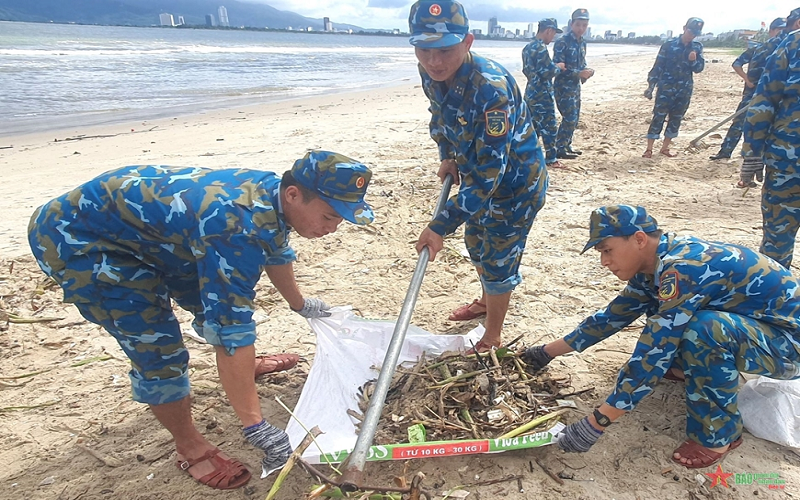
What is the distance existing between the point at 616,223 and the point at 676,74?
6787 millimetres

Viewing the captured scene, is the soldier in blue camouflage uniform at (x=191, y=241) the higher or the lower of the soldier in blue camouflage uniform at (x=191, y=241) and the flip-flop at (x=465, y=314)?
the higher

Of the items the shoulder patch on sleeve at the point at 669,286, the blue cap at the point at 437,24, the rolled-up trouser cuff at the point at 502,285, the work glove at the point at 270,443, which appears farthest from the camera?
the rolled-up trouser cuff at the point at 502,285

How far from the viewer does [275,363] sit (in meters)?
3.14

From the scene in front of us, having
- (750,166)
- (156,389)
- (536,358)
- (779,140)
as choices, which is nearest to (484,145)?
(536,358)

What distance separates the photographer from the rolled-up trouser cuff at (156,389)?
7.39 feet

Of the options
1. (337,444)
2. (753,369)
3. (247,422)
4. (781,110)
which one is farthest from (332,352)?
(781,110)

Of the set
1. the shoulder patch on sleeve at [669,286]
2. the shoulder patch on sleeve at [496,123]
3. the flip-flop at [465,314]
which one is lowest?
the flip-flop at [465,314]

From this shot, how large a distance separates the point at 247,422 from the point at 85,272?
0.87 m

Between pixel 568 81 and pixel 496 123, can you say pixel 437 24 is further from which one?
pixel 568 81

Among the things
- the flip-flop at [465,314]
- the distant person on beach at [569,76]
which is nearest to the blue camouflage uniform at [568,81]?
the distant person on beach at [569,76]

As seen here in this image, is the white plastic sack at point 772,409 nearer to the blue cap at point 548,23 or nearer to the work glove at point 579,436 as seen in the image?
the work glove at point 579,436

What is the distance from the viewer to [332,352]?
2951 mm

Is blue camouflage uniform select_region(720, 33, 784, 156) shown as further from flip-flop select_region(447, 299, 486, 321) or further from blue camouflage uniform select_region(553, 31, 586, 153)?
flip-flop select_region(447, 299, 486, 321)

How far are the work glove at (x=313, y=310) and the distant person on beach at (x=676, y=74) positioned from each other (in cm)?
679
